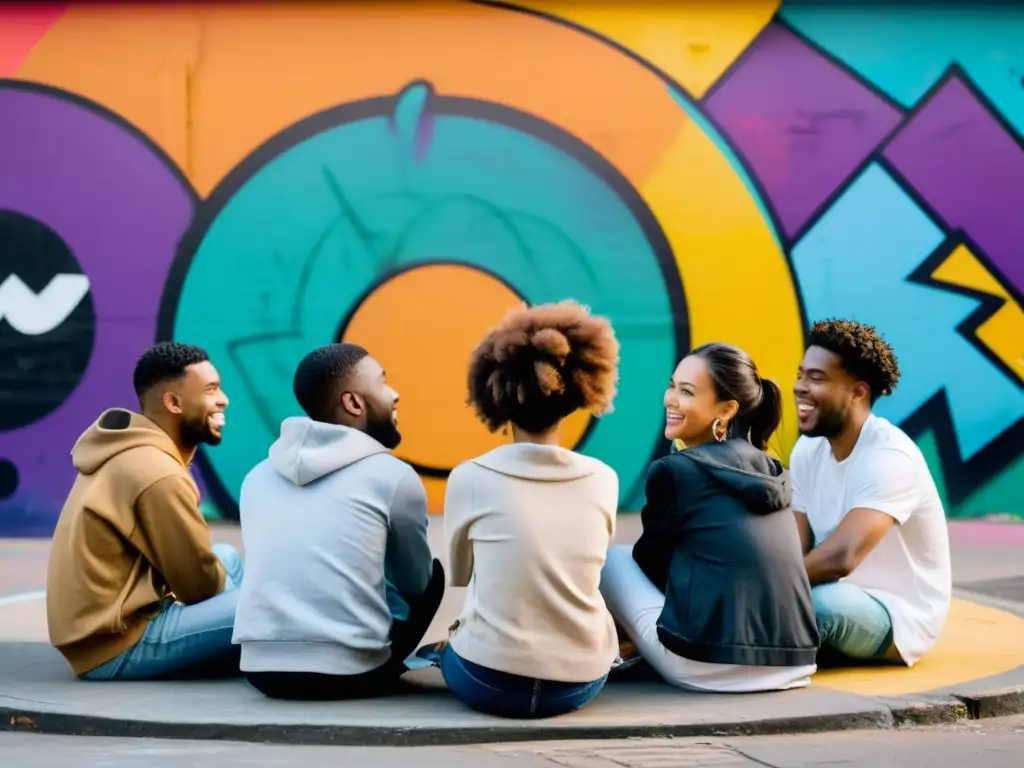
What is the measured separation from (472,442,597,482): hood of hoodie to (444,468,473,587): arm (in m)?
0.09

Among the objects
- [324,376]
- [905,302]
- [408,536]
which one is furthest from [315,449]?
[905,302]

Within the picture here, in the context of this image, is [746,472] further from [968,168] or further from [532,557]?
[968,168]

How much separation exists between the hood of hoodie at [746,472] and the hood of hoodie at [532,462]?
51cm

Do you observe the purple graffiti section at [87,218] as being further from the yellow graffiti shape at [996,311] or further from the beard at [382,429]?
the beard at [382,429]

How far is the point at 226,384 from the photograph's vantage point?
35.1ft

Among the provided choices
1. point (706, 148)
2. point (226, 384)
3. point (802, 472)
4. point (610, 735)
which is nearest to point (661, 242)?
point (706, 148)

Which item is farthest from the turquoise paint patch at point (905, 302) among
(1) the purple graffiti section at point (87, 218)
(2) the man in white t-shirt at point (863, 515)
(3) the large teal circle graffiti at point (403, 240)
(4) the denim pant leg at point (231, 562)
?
(4) the denim pant leg at point (231, 562)

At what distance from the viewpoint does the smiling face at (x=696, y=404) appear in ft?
16.4

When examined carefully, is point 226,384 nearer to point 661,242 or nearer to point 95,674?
point 661,242

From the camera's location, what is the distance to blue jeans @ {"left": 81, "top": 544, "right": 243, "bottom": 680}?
5.05 m

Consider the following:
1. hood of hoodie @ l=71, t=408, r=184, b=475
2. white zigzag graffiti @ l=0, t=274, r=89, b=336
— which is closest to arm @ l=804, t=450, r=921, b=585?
hood of hoodie @ l=71, t=408, r=184, b=475

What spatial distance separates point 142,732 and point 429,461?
6.30 metres

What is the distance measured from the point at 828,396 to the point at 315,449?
2.02 metres

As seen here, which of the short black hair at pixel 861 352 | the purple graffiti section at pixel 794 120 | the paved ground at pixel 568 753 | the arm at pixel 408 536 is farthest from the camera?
the purple graffiti section at pixel 794 120
